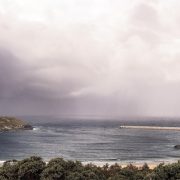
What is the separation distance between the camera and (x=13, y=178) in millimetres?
42219

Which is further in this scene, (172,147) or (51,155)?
(172,147)

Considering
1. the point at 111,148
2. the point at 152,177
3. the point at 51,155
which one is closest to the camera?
the point at 152,177

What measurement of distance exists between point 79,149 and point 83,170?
110m

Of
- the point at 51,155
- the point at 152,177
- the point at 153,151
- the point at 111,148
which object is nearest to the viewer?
the point at 152,177

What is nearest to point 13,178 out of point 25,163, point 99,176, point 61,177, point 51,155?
point 25,163

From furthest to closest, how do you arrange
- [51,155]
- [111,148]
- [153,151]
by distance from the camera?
1. [111,148]
2. [153,151]
3. [51,155]

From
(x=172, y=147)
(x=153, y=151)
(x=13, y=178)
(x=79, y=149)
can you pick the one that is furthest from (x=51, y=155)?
(x=13, y=178)

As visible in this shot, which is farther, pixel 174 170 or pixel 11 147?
pixel 11 147

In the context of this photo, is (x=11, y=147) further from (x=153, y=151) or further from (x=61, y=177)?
(x=61, y=177)

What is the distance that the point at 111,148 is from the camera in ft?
498

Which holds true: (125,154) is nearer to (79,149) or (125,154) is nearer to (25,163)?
(79,149)

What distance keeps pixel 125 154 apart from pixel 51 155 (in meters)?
25.2

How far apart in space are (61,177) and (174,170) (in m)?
11.9

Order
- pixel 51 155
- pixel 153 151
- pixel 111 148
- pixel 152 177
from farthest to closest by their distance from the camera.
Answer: pixel 111 148 → pixel 153 151 → pixel 51 155 → pixel 152 177
